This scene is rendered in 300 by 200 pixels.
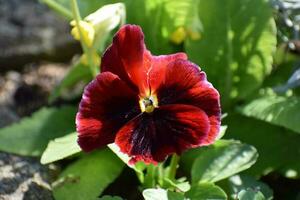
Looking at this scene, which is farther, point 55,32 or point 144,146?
point 55,32

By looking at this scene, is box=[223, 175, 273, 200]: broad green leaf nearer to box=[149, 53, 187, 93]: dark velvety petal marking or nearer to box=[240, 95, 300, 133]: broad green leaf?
box=[240, 95, 300, 133]: broad green leaf

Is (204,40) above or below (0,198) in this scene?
above

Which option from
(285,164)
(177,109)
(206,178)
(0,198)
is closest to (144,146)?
(177,109)

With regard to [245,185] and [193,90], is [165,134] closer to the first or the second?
[193,90]

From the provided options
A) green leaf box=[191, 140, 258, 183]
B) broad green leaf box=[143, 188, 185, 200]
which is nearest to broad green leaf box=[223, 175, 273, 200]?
green leaf box=[191, 140, 258, 183]

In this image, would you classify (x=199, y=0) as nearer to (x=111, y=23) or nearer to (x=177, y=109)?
(x=111, y=23)
